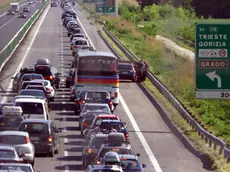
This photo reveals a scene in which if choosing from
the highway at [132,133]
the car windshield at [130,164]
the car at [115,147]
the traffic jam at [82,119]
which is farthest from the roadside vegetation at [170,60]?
the car windshield at [130,164]

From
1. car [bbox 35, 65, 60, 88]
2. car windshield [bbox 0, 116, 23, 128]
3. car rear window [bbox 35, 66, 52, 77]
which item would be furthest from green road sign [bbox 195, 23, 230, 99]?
car rear window [bbox 35, 66, 52, 77]

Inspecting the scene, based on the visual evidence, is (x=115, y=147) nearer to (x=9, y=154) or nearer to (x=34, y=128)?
(x=9, y=154)

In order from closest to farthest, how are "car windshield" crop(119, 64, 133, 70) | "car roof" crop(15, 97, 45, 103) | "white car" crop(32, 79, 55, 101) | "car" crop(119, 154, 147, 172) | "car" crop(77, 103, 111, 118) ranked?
"car" crop(119, 154, 147, 172) < "car roof" crop(15, 97, 45, 103) < "car" crop(77, 103, 111, 118) < "white car" crop(32, 79, 55, 101) < "car windshield" crop(119, 64, 133, 70)

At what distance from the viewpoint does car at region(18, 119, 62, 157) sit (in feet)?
99.3

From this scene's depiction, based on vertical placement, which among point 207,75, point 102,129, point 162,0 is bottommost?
point 162,0

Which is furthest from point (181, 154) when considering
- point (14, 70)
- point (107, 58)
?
→ point (14, 70)

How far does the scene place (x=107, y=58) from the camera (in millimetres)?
44188

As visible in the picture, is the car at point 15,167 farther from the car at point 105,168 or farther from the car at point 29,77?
the car at point 29,77

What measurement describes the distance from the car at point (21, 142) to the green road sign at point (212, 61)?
5952mm

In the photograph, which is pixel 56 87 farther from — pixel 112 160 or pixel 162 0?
pixel 162 0

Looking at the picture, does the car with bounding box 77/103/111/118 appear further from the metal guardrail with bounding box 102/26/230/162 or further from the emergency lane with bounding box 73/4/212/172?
the metal guardrail with bounding box 102/26/230/162

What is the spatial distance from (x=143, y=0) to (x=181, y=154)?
379 ft

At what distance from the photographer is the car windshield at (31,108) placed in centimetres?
3603

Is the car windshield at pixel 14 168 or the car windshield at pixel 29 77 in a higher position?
the car windshield at pixel 14 168
